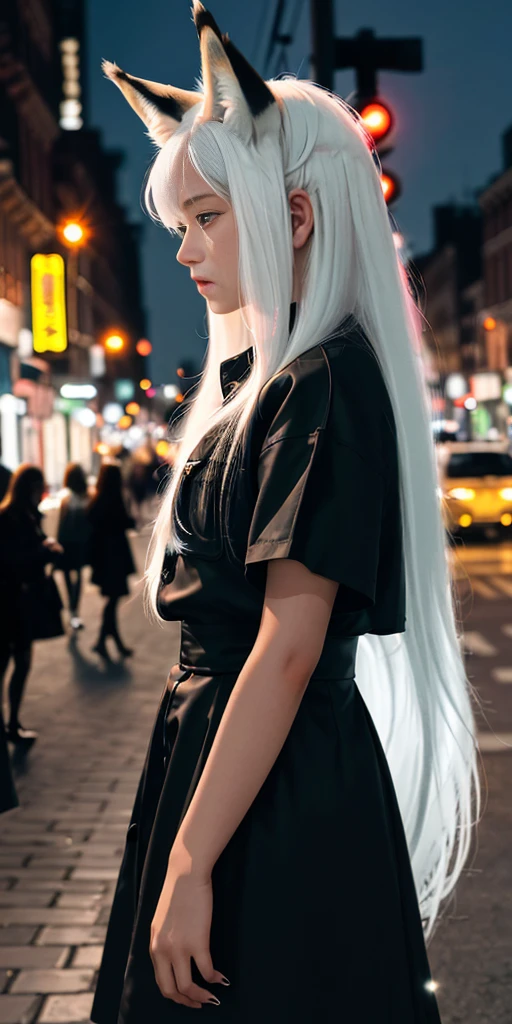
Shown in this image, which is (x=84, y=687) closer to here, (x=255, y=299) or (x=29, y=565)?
(x=29, y=565)

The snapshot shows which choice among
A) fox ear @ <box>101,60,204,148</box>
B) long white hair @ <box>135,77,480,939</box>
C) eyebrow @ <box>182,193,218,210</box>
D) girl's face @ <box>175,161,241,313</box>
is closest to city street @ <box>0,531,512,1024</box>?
long white hair @ <box>135,77,480,939</box>

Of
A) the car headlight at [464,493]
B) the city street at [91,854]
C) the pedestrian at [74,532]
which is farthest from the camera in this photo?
the car headlight at [464,493]

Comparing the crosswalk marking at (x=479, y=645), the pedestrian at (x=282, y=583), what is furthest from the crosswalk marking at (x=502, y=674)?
the pedestrian at (x=282, y=583)

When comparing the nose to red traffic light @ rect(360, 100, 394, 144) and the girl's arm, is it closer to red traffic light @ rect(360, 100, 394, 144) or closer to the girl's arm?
the girl's arm

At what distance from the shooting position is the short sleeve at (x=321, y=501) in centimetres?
140

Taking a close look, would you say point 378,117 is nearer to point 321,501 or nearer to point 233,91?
point 233,91

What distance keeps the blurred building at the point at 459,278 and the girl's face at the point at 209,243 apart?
7679cm

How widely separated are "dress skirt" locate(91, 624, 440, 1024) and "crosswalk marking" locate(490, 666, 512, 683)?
676cm

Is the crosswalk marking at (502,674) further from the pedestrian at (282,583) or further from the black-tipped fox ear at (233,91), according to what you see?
the black-tipped fox ear at (233,91)

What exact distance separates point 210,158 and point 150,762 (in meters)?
0.86

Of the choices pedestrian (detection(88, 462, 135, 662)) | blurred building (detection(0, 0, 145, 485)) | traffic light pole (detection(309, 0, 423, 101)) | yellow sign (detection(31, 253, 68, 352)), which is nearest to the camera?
traffic light pole (detection(309, 0, 423, 101))

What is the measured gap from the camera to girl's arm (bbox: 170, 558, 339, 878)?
1.39m

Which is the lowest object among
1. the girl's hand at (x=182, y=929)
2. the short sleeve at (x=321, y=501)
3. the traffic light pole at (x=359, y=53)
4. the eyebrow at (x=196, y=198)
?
the girl's hand at (x=182, y=929)

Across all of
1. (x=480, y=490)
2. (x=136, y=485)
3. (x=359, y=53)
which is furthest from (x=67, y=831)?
(x=136, y=485)
